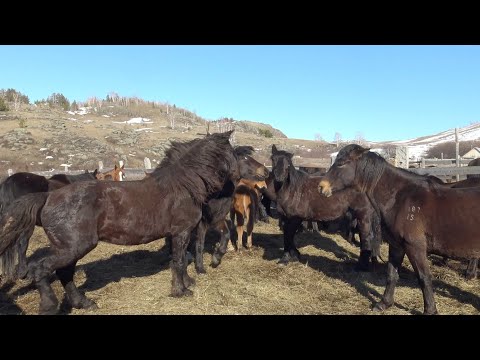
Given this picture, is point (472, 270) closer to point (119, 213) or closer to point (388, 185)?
point (388, 185)

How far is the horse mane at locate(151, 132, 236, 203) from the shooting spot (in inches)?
215

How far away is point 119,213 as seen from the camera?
482 cm

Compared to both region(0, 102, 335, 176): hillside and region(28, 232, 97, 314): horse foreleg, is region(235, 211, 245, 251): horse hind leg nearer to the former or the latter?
region(28, 232, 97, 314): horse foreleg

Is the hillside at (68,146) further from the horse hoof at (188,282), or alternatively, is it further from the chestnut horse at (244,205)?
the horse hoof at (188,282)

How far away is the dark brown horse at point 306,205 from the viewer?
6.94 m

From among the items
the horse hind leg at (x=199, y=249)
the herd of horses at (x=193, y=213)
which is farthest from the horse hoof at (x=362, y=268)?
the horse hind leg at (x=199, y=249)

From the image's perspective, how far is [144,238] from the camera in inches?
199

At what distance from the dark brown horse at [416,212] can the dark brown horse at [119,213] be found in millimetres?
2258

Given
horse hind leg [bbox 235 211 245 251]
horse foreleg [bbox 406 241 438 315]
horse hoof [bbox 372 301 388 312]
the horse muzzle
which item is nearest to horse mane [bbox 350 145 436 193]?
the horse muzzle

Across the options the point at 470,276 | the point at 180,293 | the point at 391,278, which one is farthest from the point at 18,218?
the point at 470,276

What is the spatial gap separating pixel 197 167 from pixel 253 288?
7.39 feet
